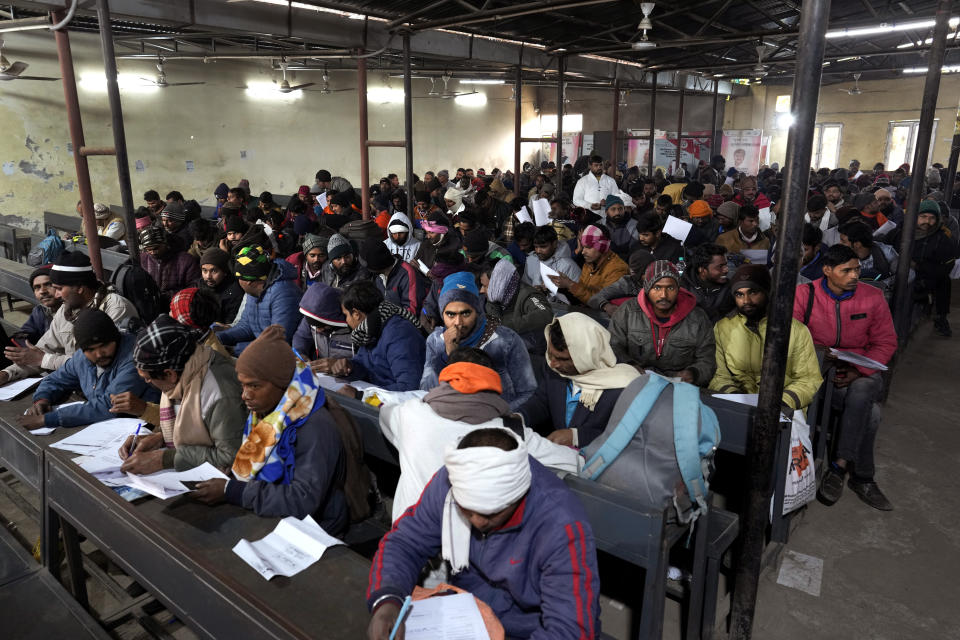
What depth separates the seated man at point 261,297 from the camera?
5.16 m

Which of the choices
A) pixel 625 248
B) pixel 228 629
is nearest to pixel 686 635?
pixel 228 629

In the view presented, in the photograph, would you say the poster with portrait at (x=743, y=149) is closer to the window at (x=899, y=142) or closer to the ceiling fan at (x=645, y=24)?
the window at (x=899, y=142)

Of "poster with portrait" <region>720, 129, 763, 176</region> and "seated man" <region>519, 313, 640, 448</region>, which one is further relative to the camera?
"poster with portrait" <region>720, 129, 763, 176</region>

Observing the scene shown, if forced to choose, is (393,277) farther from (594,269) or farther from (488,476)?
(488,476)

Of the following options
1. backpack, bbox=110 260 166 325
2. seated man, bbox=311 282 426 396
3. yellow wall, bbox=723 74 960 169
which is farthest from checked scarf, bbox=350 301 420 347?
yellow wall, bbox=723 74 960 169

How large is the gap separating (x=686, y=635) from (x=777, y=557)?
3.38 ft

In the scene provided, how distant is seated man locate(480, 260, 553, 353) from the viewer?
5.12 meters

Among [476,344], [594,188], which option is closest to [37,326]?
[476,344]

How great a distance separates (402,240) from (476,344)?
4089 mm

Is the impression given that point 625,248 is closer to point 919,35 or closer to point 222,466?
point 222,466

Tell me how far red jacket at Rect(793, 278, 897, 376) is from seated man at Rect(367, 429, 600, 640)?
331 cm

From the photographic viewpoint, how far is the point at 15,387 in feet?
13.4

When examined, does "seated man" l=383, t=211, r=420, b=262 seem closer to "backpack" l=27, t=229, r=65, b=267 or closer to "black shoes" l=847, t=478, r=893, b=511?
"backpack" l=27, t=229, r=65, b=267

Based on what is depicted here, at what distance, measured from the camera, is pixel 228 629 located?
84.0 inches
